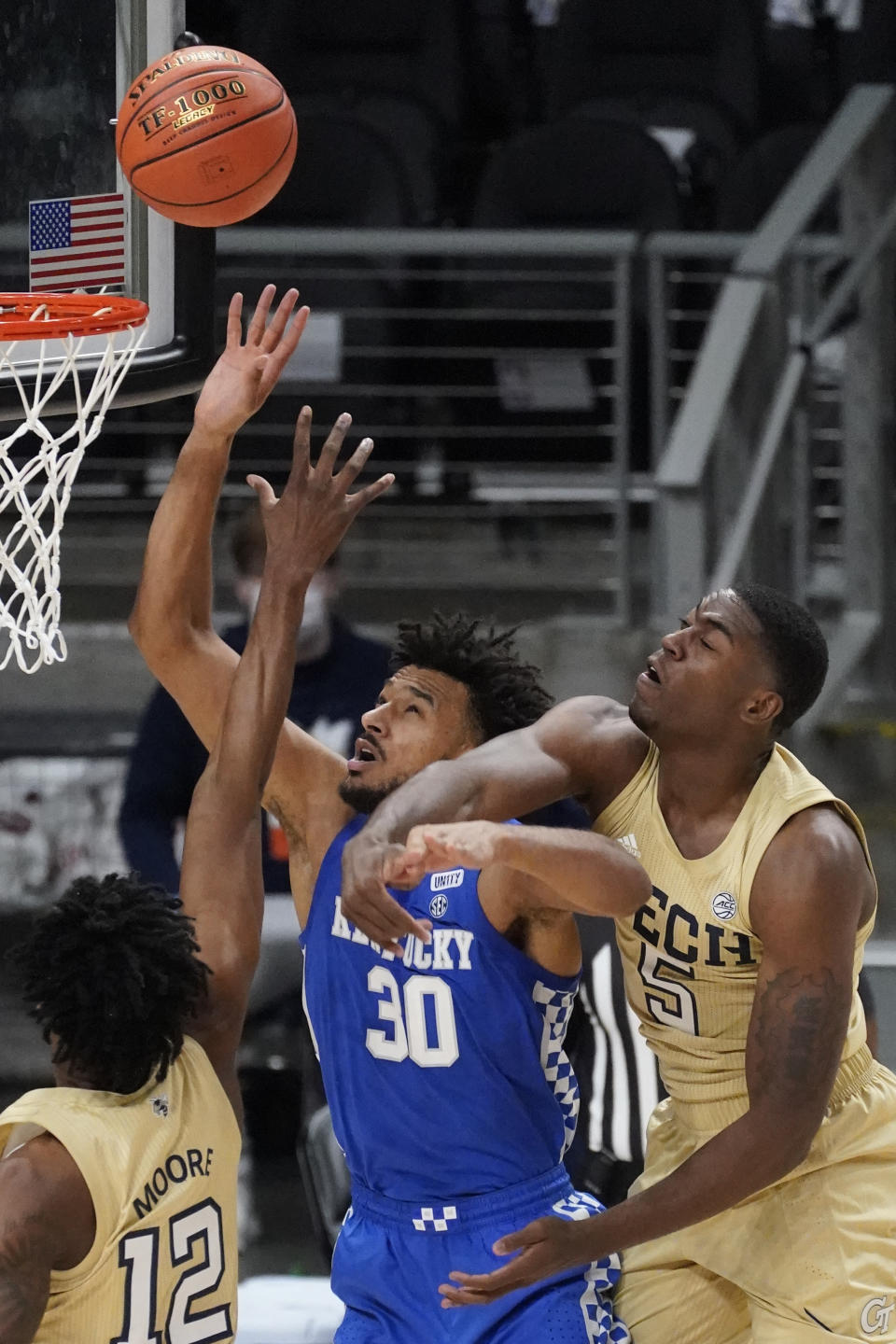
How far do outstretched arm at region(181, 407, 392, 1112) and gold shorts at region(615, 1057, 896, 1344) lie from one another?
0.74m

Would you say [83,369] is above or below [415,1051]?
above

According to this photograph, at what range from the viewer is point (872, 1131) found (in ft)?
9.93

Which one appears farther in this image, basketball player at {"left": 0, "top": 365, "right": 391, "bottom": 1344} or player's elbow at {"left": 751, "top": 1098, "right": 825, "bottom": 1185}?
player's elbow at {"left": 751, "top": 1098, "right": 825, "bottom": 1185}

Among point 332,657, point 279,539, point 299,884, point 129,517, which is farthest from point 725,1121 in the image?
point 129,517

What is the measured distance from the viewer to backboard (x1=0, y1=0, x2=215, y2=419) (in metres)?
3.58

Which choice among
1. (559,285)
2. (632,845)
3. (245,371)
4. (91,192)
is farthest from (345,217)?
(632,845)

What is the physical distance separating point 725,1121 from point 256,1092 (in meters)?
A: 3.33

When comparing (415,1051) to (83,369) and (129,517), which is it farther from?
(129,517)

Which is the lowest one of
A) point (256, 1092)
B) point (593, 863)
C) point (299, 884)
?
point (256, 1092)

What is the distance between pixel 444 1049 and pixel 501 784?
440 mm

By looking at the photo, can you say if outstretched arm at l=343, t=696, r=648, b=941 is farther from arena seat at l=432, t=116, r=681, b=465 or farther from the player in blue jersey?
arena seat at l=432, t=116, r=681, b=465

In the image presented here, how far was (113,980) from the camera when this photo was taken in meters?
2.61

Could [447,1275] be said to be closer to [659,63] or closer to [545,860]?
[545,860]

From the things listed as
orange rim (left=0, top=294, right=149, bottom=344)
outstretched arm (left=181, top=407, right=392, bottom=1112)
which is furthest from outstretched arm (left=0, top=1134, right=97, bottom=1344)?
orange rim (left=0, top=294, right=149, bottom=344)
